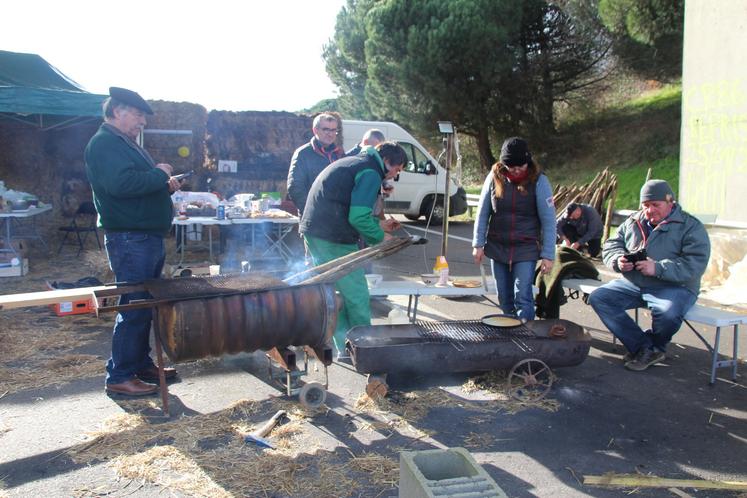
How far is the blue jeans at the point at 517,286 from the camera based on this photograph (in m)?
4.95

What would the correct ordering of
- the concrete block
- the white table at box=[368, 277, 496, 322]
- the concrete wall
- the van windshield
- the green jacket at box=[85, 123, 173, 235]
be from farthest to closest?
the van windshield → the concrete wall → the white table at box=[368, 277, 496, 322] → the green jacket at box=[85, 123, 173, 235] → the concrete block

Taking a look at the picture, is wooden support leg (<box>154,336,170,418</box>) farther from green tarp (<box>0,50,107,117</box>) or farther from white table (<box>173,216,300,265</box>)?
green tarp (<box>0,50,107,117</box>)

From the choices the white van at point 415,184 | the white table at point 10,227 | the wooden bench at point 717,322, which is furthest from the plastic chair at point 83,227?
the wooden bench at point 717,322

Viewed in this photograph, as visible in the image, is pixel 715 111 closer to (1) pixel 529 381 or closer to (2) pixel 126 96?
(1) pixel 529 381

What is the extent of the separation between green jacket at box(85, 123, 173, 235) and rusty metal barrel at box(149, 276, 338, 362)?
0.81 metres

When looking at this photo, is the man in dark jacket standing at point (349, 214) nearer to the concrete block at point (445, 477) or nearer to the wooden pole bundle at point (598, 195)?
the concrete block at point (445, 477)

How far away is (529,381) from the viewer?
420 centimetres

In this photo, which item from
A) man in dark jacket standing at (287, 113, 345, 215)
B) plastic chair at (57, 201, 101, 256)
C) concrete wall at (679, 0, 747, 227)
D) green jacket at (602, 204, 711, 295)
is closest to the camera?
green jacket at (602, 204, 711, 295)

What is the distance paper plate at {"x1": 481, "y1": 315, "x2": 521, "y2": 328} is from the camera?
452cm

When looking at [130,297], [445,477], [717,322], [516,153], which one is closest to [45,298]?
[130,297]

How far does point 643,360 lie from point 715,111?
5.48 m

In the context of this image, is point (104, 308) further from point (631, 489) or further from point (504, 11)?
Result: point (504, 11)

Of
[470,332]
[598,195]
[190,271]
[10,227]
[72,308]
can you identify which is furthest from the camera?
[598,195]

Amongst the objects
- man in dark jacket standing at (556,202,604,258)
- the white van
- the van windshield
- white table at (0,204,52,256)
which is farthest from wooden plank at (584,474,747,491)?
the van windshield
